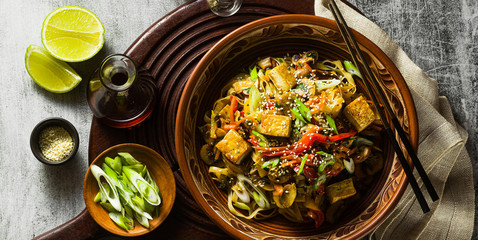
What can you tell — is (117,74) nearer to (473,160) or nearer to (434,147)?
(434,147)

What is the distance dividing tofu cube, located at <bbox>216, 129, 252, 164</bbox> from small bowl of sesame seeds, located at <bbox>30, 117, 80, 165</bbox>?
1234 millimetres

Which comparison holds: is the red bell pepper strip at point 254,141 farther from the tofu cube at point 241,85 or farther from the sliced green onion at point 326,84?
the sliced green onion at point 326,84

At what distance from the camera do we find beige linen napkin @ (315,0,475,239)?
277cm

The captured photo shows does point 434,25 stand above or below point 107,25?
above

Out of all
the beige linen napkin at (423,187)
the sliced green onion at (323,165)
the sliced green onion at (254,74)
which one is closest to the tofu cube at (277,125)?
the sliced green onion at (323,165)

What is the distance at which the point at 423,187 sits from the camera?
280cm

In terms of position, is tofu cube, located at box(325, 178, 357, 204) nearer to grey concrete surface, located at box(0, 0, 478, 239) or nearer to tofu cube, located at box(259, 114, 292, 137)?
tofu cube, located at box(259, 114, 292, 137)

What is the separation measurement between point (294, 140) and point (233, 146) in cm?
37

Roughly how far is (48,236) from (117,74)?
4.00 feet

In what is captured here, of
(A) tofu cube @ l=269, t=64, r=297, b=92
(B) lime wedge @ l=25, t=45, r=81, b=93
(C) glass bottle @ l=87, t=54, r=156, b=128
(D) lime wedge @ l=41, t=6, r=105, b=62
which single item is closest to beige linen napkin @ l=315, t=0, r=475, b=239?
(A) tofu cube @ l=269, t=64, r=297, b=92

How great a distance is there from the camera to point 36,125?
3.01 meters

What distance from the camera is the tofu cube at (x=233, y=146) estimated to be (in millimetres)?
2453

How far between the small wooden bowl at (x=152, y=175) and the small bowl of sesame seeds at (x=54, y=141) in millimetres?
380

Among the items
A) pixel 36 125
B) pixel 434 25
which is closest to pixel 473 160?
pixel 434 25
